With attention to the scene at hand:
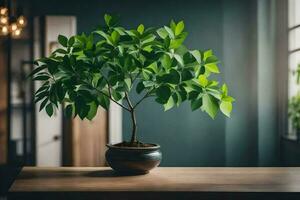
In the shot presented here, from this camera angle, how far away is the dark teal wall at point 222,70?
5.28 m

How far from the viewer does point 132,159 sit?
1.93m

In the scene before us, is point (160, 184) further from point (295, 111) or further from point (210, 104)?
point (295, 111)

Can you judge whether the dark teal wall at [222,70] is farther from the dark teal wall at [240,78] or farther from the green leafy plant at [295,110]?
the green leafy plant at [295,110]

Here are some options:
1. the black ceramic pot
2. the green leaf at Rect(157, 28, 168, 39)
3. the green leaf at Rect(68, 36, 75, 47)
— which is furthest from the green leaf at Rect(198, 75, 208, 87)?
the green leaf at Rect(68, 36, 75, 47)

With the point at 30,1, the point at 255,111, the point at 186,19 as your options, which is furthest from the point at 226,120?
the point at 30,1

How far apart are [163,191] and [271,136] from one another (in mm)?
3475

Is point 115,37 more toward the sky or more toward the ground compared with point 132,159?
more toward the sky

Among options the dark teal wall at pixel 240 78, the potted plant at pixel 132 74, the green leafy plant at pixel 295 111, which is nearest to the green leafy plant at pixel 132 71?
the potted plant at pixel 132 74

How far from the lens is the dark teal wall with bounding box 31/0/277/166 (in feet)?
17.3

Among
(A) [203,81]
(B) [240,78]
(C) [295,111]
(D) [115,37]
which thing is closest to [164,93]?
(A) [203,81]

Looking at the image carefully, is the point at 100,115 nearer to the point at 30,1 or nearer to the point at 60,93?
the point at 30,1

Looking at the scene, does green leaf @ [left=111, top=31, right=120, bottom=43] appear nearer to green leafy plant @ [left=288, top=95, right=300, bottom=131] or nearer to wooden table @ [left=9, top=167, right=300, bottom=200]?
wooden table @ [left=9, top=167, right=300, bottom=200]

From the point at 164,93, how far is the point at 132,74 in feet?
0.60
